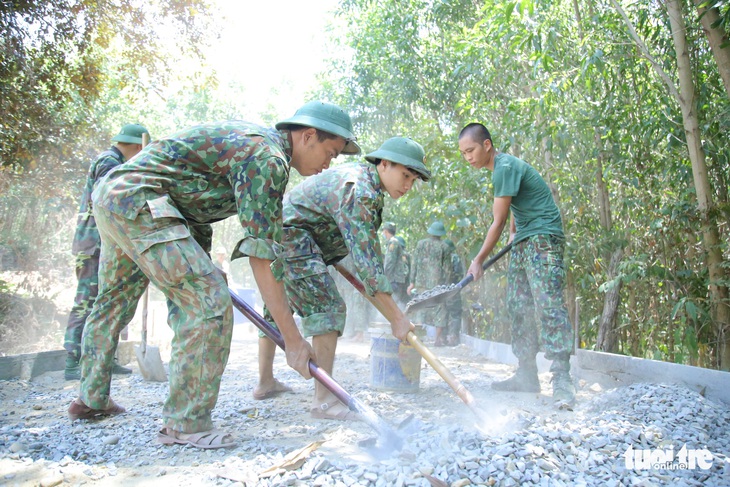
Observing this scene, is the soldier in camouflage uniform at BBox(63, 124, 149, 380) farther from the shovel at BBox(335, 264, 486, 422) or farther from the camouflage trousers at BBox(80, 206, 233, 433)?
the shovel at BBox(335, 264, 486, 422)

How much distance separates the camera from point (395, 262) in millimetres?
Result: 10078

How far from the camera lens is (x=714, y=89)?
4844 millimetres

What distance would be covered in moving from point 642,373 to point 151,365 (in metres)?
3.90

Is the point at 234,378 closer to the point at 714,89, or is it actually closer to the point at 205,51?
the point at 714,89

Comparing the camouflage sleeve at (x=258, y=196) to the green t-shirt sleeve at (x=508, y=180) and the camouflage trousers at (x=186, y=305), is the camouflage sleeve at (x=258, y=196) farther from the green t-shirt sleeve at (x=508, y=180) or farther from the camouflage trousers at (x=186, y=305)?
the green t-shirt sleeve at (x=508, y=180)

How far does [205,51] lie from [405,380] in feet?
26.0

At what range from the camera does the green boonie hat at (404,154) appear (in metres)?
3.39

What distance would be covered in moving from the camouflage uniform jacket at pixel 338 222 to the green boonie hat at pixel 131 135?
173 centimetres

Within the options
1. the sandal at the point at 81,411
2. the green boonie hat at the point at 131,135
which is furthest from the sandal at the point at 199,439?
the green boonie hat at the point at 131,135

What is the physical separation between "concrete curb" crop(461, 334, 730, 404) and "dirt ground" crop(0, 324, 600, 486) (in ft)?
0.69

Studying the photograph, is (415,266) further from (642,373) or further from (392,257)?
(642,373)

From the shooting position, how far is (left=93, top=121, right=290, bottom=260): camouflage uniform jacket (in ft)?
8.21

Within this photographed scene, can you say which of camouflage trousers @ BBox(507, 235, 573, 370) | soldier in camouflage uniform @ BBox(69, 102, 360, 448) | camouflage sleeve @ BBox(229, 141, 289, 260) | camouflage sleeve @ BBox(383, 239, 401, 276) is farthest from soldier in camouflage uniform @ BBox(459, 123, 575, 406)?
camouflage sleeve @ BBox(383, 239, 401, 276)

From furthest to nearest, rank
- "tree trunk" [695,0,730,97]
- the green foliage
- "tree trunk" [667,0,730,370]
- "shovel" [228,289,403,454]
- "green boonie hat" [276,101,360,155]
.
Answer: the green foliage → "tree trunk" [667,0,730,370] → "tree trunk" [695,0,730,97] → "green boonie hat" [276,101,360,155] → "shovel" [228,289,403,454]
